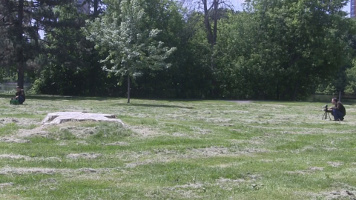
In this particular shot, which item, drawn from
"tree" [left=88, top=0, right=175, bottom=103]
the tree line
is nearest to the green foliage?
the tree line

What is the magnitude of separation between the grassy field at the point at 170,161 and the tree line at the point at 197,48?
2817 cm

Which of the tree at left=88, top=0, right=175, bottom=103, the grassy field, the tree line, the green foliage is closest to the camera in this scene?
the grassy field

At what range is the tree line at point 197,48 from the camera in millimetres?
44406

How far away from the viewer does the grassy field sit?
7.96 metres

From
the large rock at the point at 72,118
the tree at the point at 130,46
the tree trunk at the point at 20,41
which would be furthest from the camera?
the tree trunk at the point at 20,41

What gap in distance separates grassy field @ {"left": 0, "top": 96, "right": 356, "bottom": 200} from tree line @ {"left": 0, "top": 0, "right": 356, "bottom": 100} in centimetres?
2817

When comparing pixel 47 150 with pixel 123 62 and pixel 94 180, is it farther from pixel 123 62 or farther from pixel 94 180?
pixel 123 62

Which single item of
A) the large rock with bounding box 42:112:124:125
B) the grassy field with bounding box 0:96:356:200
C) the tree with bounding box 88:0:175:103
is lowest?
the grassy field with bounding box 0:96:356:200

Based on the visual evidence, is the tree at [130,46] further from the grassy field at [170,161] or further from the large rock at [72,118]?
the large rock at [72,118]

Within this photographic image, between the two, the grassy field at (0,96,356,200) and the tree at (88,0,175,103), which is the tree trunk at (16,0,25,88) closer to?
the tree at (88,0,175,103)

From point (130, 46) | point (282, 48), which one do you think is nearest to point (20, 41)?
point (130, 46)

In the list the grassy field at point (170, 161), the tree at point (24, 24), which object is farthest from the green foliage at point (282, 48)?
the grassy field at point (170, 161)

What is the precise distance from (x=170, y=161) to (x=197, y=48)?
129ft

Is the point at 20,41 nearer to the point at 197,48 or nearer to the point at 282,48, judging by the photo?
the point at 197,48
